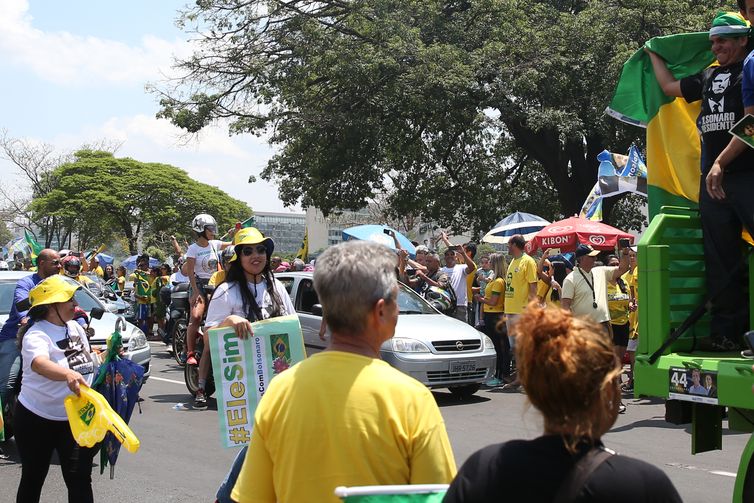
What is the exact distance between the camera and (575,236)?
49.2 feet

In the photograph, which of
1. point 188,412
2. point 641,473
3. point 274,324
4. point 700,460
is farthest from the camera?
point 188,412

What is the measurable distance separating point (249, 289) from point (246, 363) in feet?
2.07

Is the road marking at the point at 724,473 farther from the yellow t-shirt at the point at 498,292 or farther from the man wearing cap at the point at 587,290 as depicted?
the yellow t-shirt at the point at 498,292

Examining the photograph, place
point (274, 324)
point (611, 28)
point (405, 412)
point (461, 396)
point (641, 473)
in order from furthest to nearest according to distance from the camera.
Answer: point (611, 28) < point (461, 396) < point (274, 324) < point (405, 412) < point (641, 473)

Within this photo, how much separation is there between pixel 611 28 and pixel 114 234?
4872 centimetres

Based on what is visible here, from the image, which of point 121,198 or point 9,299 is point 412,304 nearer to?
point 9,299

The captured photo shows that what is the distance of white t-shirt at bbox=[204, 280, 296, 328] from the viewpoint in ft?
17.4

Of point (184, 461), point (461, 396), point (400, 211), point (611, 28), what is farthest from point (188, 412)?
point (400, 211)

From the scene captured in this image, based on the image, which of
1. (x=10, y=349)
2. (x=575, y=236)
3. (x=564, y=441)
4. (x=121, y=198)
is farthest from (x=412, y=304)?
(x=121, y=198)

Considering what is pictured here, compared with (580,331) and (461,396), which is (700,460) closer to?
(461,396)

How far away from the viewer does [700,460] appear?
779 cm

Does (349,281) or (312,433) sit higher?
(349,281)

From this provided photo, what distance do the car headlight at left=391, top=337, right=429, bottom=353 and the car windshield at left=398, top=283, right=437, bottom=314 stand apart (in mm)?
981

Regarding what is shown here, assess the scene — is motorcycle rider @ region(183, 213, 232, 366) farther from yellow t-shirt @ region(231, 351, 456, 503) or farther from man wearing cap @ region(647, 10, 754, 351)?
yellow t-shirt @ region(231, 351, 456, 503)
